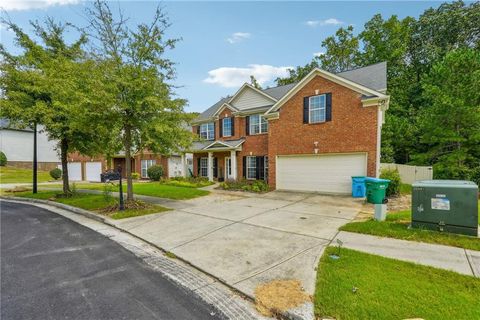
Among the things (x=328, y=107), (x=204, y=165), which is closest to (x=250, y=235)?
(x=328, y=107)

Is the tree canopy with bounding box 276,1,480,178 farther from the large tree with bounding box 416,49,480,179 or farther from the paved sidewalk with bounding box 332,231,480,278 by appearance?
the paved sidewalk with bounding box 332,231,480,278

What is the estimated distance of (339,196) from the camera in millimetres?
12422

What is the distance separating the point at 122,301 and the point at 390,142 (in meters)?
24.6

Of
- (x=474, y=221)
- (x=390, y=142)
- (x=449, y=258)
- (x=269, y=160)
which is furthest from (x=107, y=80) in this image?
(x=390, y=142)

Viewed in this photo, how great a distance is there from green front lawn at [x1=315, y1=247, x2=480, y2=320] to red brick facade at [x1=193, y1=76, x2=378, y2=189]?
886 centimetres

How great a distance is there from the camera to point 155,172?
23.8m

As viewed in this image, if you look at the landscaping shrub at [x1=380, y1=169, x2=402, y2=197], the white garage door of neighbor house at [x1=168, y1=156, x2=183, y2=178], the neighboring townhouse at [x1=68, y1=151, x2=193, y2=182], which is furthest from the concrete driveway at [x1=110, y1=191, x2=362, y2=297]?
the white garage door of neighbor house at [x1=168, y1=156, x2=183, y2=178]

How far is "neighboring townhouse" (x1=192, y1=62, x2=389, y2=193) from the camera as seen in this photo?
12227 mm

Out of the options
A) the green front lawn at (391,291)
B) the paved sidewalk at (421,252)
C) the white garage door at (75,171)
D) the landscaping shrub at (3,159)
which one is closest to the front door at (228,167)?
the paved sidewalk at (421,252)

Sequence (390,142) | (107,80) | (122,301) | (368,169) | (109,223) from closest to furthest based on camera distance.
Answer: (122,301), (109,223), (107,80), (368,169), (390,142)

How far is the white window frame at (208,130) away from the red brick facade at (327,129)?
6.01m

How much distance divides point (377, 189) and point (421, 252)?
4263mm

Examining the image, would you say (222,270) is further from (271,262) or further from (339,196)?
(339,196)

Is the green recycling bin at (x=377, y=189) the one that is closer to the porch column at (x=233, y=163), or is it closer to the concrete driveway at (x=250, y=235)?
the concrete driveway at (x=250, y=235)
